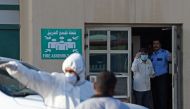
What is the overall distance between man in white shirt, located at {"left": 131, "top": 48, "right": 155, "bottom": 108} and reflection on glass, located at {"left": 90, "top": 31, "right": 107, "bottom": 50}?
857mm

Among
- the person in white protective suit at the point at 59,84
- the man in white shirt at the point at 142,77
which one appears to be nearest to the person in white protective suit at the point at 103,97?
the person in white protective suit at the point at 59,84

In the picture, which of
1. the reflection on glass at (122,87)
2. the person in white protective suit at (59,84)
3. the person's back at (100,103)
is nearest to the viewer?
the person's back at (100,103)

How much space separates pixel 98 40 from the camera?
13.9 meters

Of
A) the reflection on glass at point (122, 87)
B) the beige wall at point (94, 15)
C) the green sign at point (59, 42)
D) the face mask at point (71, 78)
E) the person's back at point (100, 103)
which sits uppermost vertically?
the beige wall at point (94, 15)

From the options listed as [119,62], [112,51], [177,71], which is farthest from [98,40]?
[177,71]

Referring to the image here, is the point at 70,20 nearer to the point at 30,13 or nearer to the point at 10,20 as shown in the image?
the point at 30,13

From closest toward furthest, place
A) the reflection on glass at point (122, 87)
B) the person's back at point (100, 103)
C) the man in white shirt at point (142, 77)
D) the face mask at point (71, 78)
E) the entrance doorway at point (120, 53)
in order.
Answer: the person's back at point (100, 103), the face mask at point (71, 78), the man in white shirt at point (142, 77), the entrance doorway at point (120, 53), the reflection on glass at point (122, 87)

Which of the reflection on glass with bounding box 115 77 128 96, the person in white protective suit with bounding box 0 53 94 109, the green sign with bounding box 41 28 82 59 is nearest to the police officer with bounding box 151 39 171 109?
the reflection on glass with bounding box 115 77 128 96

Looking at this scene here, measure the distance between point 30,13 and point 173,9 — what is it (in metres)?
3.29

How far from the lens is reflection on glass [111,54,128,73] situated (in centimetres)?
1395

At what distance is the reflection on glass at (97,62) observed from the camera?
45.6 ft

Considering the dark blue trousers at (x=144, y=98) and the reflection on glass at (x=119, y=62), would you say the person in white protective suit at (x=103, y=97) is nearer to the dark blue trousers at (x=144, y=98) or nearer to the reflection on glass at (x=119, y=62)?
the dark blue trousers at (x=144, y=98)

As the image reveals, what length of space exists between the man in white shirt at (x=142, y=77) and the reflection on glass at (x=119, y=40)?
0.46 meters

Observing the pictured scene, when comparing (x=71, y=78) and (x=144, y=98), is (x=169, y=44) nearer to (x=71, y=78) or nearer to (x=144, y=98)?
(x=144, y=98)
